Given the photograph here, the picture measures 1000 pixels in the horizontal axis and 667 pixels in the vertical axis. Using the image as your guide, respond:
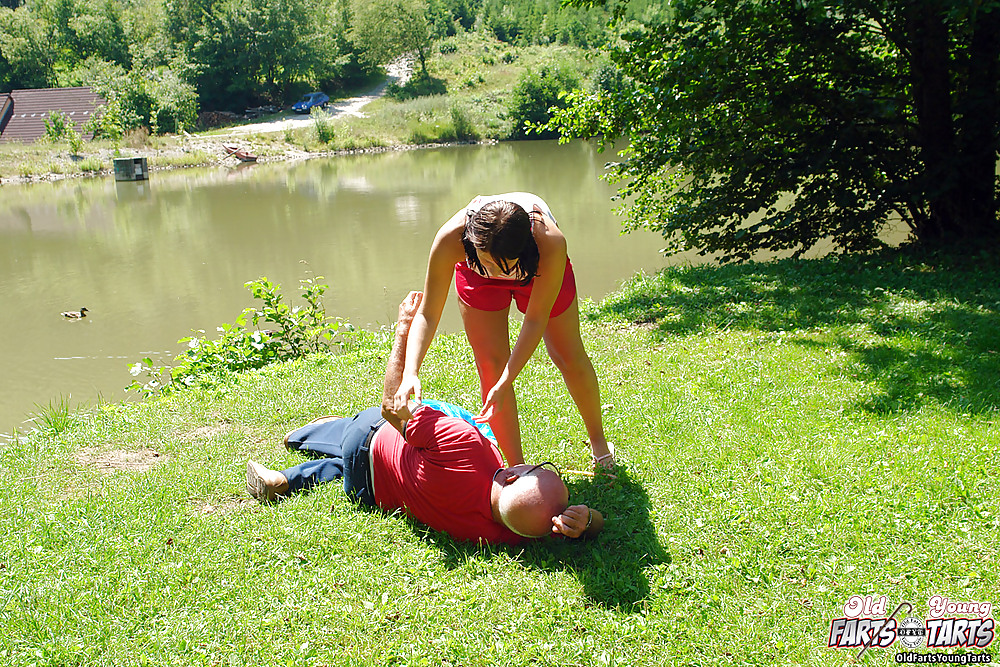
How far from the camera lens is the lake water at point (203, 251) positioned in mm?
8500

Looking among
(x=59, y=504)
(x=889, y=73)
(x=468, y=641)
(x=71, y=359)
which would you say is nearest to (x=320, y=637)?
(x=468, y=641)

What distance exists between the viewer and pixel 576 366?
3.66 metres

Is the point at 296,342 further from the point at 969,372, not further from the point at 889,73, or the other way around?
the point at 889,73

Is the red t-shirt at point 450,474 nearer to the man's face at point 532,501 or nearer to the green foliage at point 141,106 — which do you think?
the man's face at point 532,501

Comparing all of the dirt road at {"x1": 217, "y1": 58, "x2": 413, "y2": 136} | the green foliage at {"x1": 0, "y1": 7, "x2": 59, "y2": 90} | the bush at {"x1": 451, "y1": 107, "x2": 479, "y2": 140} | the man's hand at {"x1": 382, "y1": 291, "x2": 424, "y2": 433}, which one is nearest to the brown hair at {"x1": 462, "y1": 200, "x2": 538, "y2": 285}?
the man's hand at {"x1": 382, "y1": 291, "x2": 424, "y2": 433}

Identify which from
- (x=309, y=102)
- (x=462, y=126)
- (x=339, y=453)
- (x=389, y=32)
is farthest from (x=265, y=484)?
(x=389, y=32)

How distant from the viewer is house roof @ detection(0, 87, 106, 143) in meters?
36.2

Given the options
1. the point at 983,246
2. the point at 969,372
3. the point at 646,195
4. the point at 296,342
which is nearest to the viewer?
the point at 969,372

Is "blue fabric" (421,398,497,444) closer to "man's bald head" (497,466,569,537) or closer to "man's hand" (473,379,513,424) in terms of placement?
"man's hand" (473,379,513,424)

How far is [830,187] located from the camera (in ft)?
27.5

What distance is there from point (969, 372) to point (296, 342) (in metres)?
5.30

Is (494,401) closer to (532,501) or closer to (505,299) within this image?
(532,501)

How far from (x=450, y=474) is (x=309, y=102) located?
5234 cm

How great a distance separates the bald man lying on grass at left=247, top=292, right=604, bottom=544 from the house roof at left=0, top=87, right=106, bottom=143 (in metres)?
38.1
